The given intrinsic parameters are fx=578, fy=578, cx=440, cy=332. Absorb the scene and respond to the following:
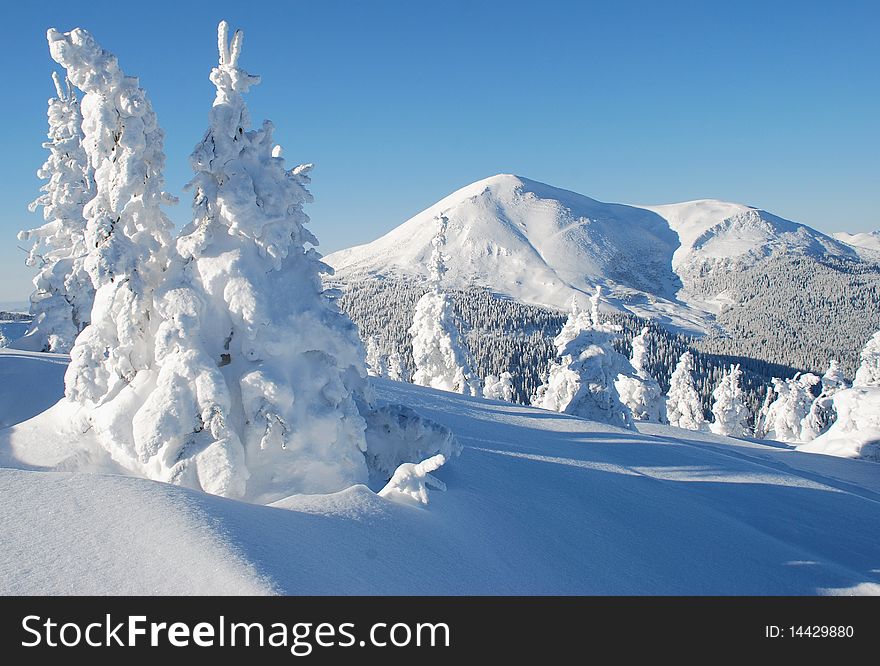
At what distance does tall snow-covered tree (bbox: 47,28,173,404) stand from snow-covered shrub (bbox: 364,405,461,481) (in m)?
4.66

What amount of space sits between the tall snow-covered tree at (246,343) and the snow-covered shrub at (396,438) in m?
1.41

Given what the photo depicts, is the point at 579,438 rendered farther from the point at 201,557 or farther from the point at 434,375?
the point at 434,375

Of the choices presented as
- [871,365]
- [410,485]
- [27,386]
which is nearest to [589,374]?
[410,485]

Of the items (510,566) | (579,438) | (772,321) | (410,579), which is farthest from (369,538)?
(772,321)

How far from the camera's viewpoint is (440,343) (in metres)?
39.8

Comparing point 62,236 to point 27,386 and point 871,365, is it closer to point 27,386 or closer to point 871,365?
point 27,386

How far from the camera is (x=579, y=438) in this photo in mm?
16953

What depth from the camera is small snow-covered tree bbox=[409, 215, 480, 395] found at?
3934 centimetres

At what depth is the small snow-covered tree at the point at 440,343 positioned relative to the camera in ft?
129

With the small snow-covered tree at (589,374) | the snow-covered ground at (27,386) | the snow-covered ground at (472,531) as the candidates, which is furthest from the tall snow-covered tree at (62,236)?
the small snow-covered tree at (589,374)

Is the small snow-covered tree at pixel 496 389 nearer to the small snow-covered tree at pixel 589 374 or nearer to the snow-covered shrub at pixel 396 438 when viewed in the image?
the small snow-covered tree at pixel 589 374
